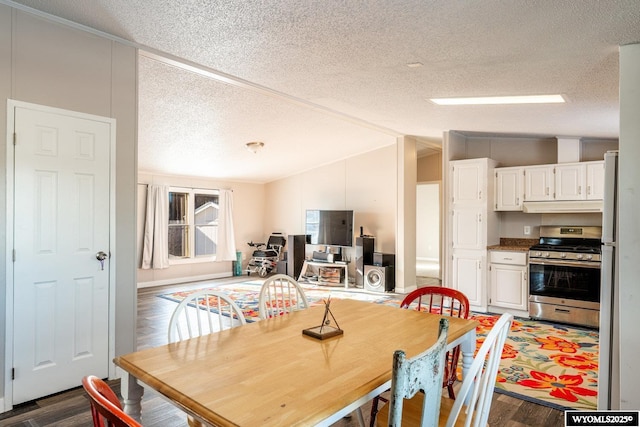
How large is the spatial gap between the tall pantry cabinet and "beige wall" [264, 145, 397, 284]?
6.27 feet

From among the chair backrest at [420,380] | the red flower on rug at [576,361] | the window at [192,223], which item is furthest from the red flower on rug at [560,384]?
the window at [192,223]

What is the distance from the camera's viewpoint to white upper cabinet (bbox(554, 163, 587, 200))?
492 centimetres

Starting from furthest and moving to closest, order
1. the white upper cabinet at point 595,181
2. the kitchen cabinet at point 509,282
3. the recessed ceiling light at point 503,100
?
the kitchen cabinet at point 509,282 → the white upper cabinet at point 595,181 → the recessed ceiling light at point 503,100

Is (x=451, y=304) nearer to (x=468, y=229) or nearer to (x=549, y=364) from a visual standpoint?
(x=549, y=364)

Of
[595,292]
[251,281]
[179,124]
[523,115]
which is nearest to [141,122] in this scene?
[179,124]

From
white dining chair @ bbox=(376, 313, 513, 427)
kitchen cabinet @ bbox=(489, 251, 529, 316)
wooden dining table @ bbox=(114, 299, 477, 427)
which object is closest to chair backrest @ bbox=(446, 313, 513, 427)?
white dining chair @ bbox=(376, 313, 513, 427)

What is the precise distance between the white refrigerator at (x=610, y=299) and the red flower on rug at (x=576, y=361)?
1037mm

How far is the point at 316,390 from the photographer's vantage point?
1.28 m

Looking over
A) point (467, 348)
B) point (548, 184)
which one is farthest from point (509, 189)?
point (467, 348)

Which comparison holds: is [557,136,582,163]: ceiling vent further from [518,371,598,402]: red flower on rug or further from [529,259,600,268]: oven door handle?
[518,371,598,402]: red flower on rug

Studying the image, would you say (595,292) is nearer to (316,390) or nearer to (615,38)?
(615,38)

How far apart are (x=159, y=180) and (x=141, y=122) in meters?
2.80

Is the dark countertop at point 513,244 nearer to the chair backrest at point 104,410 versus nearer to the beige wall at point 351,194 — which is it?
the beige wall at point 351,194

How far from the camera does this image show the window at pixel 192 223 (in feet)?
26.8
